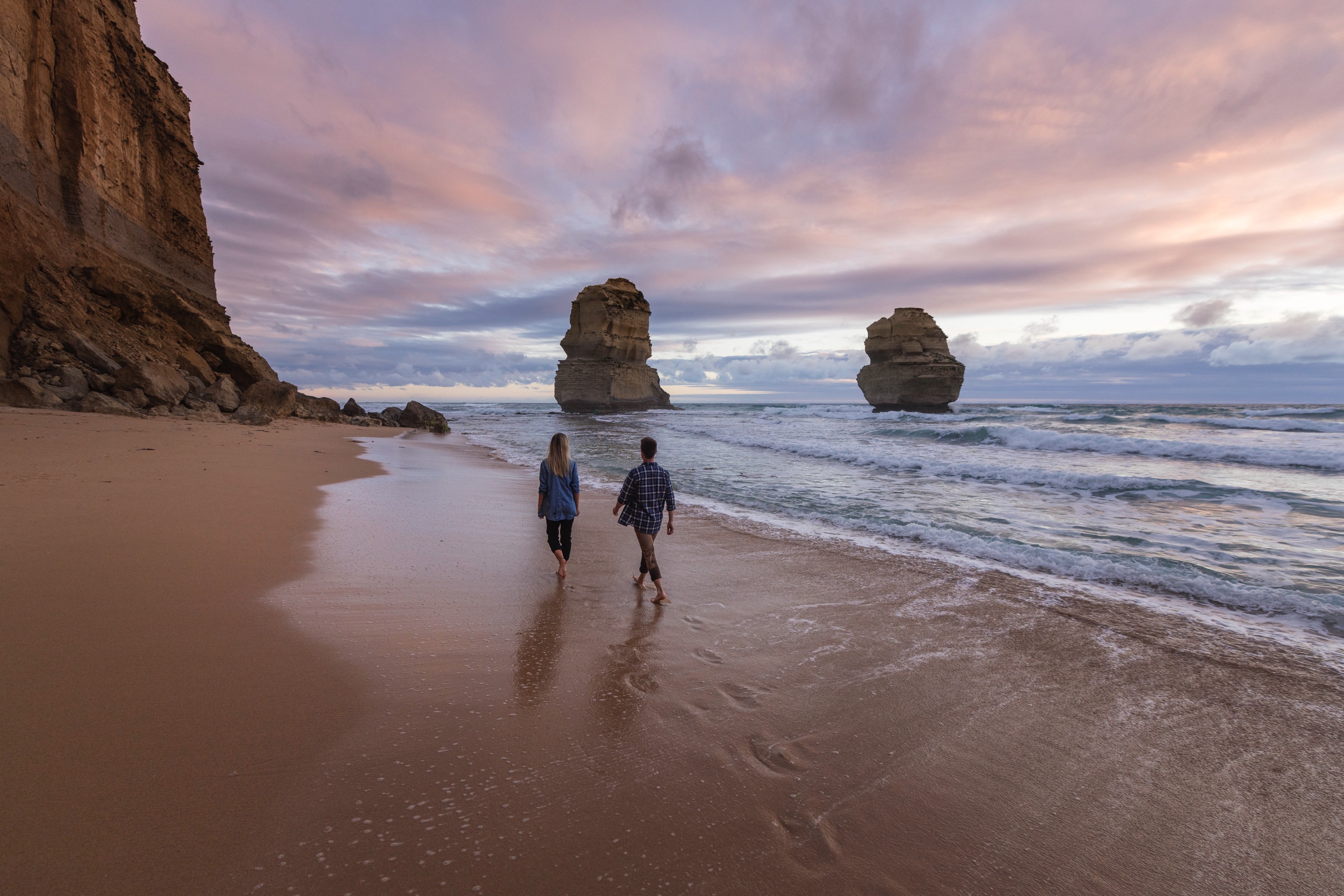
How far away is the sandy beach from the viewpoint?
1999 mm

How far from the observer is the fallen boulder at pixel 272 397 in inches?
769

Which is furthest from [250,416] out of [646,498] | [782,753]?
[782,753]

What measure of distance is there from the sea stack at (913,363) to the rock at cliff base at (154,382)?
49.8 m

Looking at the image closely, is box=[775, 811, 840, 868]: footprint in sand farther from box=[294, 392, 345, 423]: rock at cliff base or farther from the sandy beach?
box=[294, 392, 345, 423]: rock at cliff base

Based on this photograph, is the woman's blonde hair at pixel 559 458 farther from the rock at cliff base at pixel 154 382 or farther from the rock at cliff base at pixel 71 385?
the rock at cliff base at pixel 154 382

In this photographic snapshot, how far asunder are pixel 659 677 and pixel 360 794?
1.76 metres

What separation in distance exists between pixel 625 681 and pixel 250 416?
18694 millimetres

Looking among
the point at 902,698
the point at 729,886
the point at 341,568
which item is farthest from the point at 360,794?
the point at 341,568

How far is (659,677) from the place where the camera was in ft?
11.6

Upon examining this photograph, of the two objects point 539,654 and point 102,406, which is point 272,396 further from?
point 539,654

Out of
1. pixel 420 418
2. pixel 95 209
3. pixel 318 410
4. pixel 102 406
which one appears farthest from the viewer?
pixel 420 418

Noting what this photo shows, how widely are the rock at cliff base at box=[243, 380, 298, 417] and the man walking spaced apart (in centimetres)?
1847

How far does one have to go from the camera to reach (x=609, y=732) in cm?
286

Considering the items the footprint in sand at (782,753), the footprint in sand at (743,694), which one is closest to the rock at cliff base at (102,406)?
the footprint in sand at (743,694)
